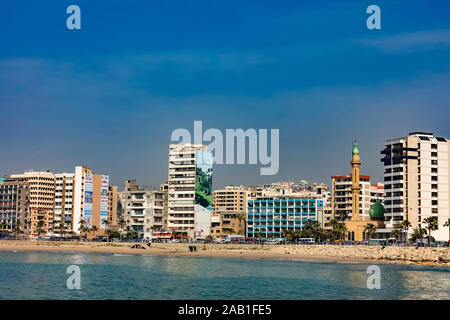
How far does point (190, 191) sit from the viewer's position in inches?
7559

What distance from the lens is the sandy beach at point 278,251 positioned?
117 m

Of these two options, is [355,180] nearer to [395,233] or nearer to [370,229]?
[370,229]

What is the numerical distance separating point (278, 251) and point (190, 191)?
171ft

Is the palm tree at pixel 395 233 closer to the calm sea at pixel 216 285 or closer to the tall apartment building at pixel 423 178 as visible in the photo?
the tall apartment building at pixel 423 178

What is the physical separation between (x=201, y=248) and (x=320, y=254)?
115 ft

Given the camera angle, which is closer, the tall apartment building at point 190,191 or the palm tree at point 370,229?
the palm tree at point 370,229

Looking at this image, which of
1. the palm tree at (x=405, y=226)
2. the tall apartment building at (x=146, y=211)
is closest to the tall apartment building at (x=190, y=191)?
the tall apartment building at (x=146, y=211)

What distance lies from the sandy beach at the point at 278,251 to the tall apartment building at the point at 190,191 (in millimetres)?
26968

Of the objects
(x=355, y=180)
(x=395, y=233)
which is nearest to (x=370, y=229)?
(x=395, y=233)

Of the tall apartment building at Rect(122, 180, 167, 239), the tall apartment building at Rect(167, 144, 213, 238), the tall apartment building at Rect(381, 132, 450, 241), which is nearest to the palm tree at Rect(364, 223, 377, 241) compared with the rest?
the tall apartment building at Rect(381, 132, 450, 241)

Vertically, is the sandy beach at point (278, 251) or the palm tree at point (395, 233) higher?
the palm tree at point (395, 233)
